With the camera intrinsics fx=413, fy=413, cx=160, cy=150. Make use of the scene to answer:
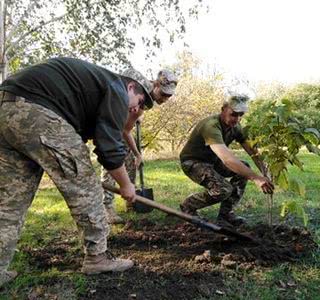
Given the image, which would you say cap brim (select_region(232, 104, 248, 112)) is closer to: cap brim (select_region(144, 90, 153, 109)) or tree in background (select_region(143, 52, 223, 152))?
cap brim (select_region(144, 90, 153, 109))

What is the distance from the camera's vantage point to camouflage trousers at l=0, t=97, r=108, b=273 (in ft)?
9.10

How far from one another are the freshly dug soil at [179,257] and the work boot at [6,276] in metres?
0.35

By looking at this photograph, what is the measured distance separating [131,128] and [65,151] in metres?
1.89

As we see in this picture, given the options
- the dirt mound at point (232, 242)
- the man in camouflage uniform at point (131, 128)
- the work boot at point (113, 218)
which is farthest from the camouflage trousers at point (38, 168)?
the work boot at point (113, 218)

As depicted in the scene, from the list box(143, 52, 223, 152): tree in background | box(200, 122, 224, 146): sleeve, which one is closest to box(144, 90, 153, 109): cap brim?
box(200, 122, 224, 146): sleeve

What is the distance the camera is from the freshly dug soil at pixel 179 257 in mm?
3090

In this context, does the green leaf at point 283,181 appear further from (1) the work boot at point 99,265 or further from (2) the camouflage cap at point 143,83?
(1) the work boot at point 99,265

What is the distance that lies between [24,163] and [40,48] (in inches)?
360

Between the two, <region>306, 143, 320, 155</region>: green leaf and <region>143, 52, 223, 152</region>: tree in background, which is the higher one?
<region>306, 143, 320, 155</region>: green leaf

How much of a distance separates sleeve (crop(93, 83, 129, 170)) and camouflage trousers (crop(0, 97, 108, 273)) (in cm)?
15

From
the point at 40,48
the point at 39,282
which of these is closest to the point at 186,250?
the point at 39,282

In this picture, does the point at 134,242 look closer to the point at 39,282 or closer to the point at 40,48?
the point at 39,282

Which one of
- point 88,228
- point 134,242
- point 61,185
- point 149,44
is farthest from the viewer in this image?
point 149,44

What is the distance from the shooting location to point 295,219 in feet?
16.5
